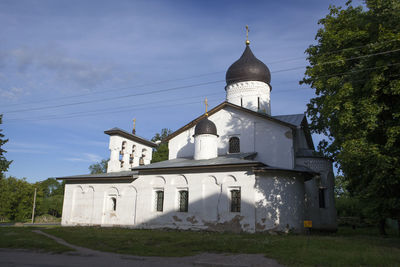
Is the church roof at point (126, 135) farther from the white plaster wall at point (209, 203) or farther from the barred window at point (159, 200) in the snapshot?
the barred window at point (159, 200)

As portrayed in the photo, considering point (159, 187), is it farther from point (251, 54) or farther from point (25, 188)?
point (25, 188)

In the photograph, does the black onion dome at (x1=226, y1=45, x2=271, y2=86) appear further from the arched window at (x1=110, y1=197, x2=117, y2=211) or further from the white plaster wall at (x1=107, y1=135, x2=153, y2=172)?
the arched window at (x1=110, y1=197, x2=117, y2=211)

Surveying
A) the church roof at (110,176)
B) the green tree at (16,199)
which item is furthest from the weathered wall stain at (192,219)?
the green tree at (16,199)

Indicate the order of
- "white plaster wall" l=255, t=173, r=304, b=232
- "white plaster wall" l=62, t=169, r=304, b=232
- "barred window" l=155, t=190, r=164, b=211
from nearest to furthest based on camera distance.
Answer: "white plaster wall" l=255, t=173, r=304, b=232 < "white plaster wall" l=62, t=169, r=304, b=232 < "barred window" l=155, t=190, r=164, b=211

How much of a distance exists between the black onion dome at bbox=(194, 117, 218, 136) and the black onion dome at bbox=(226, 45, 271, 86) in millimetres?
5533

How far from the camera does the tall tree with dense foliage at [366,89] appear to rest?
1031 centimetres

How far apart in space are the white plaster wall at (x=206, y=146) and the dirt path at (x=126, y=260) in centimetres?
971

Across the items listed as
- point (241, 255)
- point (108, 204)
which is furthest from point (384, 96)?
point (108, 204)

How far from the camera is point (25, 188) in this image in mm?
37375

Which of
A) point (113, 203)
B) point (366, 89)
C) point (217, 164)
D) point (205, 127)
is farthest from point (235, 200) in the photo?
point (113, 203)

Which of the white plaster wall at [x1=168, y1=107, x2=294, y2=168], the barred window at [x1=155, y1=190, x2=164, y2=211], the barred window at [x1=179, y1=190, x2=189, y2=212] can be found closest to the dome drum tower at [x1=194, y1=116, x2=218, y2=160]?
the white plaster wall at [x1=168, y1=107, x2=294, y2=168]

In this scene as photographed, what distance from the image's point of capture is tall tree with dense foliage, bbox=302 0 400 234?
33.8 feet

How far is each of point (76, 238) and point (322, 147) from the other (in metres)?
12.0

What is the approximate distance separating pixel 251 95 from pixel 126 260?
55.3 feet
